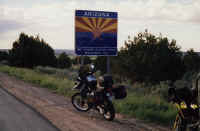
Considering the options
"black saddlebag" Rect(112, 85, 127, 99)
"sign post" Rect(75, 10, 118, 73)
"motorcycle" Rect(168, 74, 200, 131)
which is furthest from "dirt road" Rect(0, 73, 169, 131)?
"sign post" Rect(75, 10, 118, 73)

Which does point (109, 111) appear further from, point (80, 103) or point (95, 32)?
point (95, 32)

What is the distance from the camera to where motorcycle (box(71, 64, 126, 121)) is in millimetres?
7742

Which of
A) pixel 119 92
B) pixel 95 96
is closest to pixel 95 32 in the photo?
pixel 95 96

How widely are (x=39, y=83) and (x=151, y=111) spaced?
1067 cm

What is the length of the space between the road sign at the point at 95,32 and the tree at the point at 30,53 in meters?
47.2

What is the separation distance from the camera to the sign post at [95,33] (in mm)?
10664

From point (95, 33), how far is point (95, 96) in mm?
3432

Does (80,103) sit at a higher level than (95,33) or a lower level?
lower

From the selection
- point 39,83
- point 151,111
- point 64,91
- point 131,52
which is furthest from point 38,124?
point 131,52

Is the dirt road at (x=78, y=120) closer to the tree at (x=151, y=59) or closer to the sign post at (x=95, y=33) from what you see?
the sign post at (x=95, y=33)

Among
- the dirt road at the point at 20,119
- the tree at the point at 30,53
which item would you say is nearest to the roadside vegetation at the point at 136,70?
the tree at the point at 30,53

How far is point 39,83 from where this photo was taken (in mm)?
17500

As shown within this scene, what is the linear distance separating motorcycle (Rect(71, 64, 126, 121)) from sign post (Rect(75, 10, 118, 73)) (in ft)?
6.90

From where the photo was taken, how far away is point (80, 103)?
9180mm
